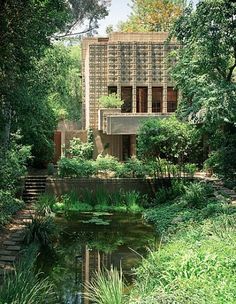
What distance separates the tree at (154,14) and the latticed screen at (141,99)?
1188 cm

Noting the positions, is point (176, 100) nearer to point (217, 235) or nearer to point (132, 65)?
point (132, 65)

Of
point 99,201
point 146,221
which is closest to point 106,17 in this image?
point 99,201

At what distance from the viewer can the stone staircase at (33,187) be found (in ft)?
59.1

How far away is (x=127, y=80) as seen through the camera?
24453 millimetres

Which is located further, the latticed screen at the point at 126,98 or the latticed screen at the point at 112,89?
the latticed screen at the point at 126,98

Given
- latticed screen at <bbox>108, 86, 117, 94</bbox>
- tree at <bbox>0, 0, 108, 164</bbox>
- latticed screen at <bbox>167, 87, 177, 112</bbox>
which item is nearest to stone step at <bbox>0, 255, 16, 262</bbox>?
tree at <bbox>0, 0, 108, 164</bbox>

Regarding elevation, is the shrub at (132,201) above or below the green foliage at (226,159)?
below

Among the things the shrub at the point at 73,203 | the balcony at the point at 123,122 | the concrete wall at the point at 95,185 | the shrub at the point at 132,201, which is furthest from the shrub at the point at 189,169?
the balcony at the point at 123,122

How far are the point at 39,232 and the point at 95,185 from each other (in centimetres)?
716

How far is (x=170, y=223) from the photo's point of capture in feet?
40.7

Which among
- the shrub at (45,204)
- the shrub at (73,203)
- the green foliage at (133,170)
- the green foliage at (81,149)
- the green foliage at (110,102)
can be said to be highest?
the green foliage at (110,102)

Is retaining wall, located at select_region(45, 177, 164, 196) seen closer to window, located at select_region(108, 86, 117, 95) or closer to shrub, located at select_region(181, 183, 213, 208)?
shrub, located at select_region(181, 183, 213, 208)

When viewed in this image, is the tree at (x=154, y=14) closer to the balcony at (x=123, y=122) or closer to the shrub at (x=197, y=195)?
the balcony at (x=123, y=122)

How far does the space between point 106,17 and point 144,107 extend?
9922 millimetres
